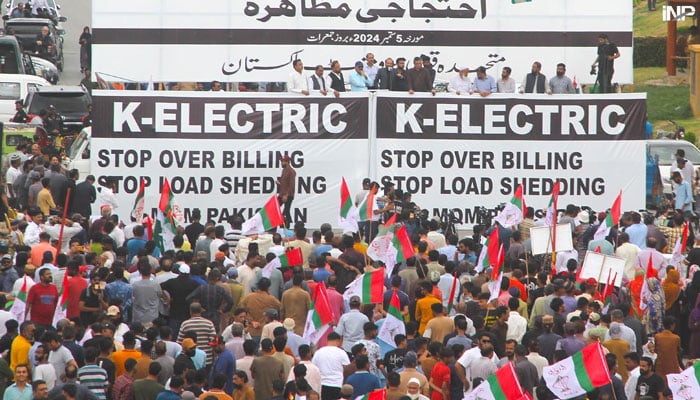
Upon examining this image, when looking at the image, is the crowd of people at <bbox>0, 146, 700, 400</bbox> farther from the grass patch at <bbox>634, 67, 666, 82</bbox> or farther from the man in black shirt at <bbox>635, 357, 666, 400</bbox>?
the grass patch at <bbox>634, 67, 666, 82</bbox>

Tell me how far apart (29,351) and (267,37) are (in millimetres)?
13139

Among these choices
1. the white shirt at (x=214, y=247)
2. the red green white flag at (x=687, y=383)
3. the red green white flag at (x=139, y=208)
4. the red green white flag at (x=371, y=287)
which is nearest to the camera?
the red green white flag at (x=687, y=383)

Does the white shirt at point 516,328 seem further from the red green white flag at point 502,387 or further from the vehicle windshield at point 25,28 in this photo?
the vehicle windshield at point 25,28

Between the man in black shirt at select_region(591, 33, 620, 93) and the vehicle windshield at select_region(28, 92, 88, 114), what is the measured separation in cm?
1210

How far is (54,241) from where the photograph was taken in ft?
72.1

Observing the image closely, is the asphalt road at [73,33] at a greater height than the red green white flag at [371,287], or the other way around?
the asphalt road at [73,33]

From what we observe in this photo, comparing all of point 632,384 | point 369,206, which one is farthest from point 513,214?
point 632,384

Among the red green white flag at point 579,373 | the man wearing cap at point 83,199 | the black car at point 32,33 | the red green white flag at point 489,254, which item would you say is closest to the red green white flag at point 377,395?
the red green white flag at point 579,373

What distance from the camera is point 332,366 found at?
53.5 ft

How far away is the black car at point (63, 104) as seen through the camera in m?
34.4

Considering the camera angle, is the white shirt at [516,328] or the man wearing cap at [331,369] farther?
the white shirt at [516,328]

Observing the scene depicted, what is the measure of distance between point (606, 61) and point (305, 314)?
11.7m

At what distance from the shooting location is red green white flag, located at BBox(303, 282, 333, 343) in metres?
17.7

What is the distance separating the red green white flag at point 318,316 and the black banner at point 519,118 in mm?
9646
